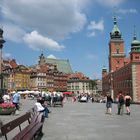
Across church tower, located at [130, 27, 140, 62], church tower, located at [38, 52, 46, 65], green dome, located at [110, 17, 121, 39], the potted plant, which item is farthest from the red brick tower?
church tower, located at [38, 52, 46, 65]

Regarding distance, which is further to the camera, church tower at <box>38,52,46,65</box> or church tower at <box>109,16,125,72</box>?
church tower at <box>38,52,46,65</box>

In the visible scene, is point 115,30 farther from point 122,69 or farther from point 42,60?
point 42,60

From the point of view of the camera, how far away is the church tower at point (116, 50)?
500 feet

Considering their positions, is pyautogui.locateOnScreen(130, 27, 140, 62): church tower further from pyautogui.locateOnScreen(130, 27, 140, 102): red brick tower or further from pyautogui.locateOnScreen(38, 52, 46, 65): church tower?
pyautogui.locateOnScreen(38, 52, 46, 65): church tower

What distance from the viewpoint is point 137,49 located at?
366ft

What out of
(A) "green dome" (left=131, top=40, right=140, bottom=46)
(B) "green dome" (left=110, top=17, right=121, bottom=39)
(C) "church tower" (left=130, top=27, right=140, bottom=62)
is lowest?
(C) "church tower" (left=130, top=27, right=140, bottom=62)

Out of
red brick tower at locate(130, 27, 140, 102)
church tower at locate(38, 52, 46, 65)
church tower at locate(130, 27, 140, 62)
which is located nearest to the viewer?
red brick tower at locate(130, 27, 140, 102)

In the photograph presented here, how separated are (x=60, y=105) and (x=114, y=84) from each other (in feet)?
341

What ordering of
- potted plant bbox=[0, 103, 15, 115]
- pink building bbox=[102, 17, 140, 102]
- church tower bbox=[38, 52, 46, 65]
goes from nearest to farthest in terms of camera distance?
potted plant bbox=[0, 103, 15, 115], pink building bbox=[102, 17, 140, 102], church tower bbox=[38, 52, 46, 65]

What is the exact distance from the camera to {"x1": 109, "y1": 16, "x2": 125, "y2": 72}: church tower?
500ft

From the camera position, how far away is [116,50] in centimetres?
15450

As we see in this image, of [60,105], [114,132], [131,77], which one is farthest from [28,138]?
[131,77]

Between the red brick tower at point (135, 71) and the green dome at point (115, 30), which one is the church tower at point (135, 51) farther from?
the green dome at point (115, 30)

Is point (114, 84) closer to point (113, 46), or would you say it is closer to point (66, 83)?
point (113, 46)
